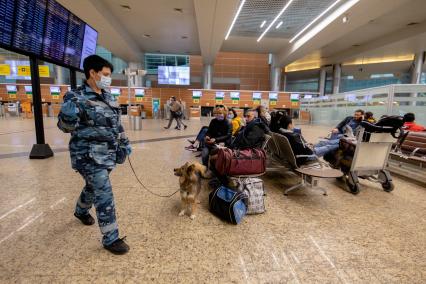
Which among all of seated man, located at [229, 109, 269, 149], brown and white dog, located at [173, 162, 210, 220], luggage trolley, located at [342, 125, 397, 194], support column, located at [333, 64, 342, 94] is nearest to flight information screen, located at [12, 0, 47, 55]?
brown and white dog, located at [173, 162, 210, 220]

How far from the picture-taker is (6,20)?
10.1ft

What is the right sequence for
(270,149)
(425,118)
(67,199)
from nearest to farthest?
(67,199), (270,149), (425,118)

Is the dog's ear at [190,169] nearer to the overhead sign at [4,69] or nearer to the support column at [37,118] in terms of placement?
the support column at [37,118]

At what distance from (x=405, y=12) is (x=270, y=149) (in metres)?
10.2

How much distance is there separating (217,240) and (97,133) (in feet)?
4.19

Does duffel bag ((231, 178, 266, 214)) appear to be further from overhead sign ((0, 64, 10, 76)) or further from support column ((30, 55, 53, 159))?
overhead sign ((0, 64, 10, 76))

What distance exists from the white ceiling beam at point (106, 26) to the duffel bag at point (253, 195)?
858 cm

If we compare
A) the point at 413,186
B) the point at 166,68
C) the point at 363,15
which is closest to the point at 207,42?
the point at 166,68

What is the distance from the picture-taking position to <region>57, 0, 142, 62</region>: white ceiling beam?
25.6 ft

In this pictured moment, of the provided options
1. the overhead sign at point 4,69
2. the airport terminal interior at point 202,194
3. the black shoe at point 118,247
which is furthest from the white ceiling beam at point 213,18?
the overhead sign at point 4,69

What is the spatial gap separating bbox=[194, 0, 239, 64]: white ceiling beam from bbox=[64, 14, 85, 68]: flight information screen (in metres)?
4.11

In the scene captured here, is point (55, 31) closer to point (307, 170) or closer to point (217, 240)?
point (217, 240)

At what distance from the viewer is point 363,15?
26.9 feet

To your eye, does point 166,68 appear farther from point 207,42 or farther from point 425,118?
point 425,118
